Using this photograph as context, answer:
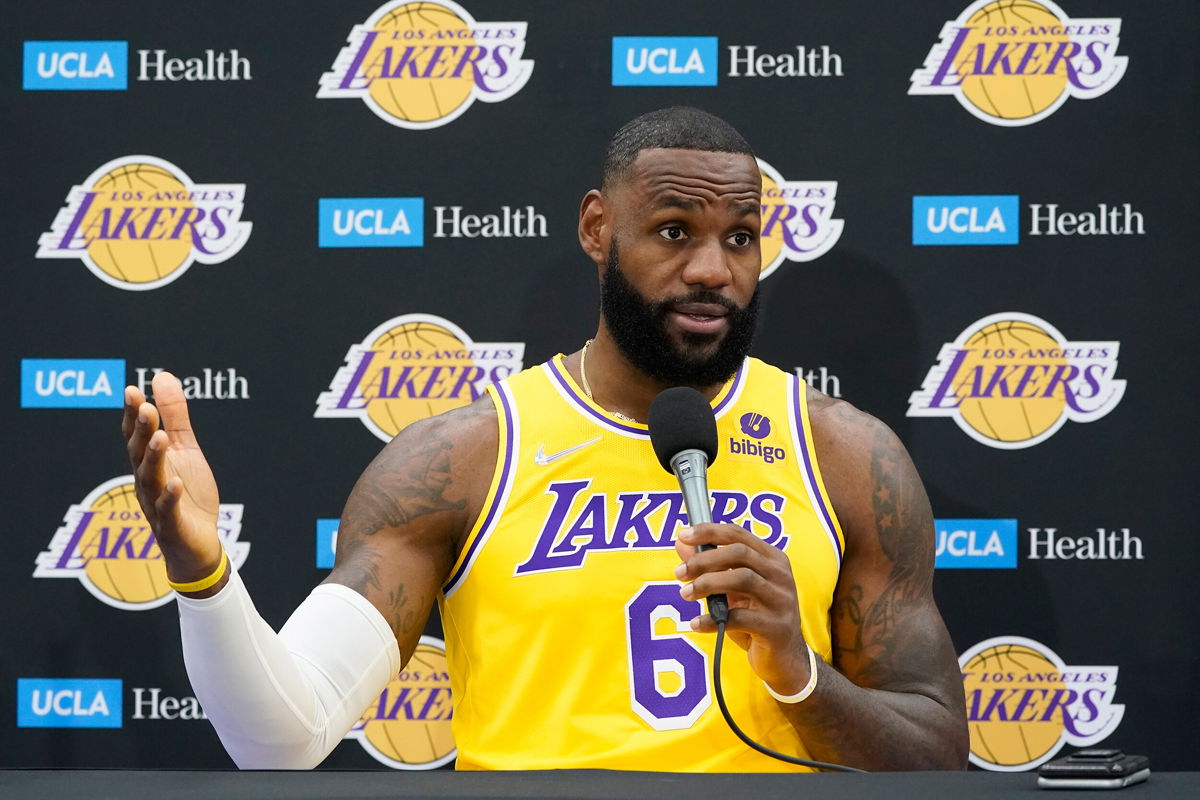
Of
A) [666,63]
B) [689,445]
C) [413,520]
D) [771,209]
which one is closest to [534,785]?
[689,445]

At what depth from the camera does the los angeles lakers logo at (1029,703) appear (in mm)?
2246

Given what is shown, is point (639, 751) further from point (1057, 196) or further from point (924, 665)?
point (1057, 196)

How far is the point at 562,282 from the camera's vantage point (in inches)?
89.7

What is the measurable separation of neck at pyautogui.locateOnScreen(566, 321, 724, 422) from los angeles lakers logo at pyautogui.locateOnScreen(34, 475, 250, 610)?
2.60 feet

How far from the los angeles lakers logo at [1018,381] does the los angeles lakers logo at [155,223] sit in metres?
1.27

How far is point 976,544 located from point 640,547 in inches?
31.0

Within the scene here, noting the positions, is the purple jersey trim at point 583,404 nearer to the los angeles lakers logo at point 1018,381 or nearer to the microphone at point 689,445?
the microphone at point 689,445

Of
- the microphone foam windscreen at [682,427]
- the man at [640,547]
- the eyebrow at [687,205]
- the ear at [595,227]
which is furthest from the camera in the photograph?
the ear at [595,227]

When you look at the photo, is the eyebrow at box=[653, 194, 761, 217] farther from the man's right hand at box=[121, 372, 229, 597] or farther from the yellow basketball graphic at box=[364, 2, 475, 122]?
the man's right hand at box=[121, 372, 229, 597]

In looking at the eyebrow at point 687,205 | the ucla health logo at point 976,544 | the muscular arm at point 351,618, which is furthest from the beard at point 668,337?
the ucla health logo at point 976,544

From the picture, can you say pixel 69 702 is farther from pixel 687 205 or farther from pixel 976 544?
pixel 976 544

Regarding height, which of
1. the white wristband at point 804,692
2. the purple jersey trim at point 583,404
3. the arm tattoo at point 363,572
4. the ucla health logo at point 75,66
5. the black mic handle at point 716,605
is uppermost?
the ucla health logo at point 75,66

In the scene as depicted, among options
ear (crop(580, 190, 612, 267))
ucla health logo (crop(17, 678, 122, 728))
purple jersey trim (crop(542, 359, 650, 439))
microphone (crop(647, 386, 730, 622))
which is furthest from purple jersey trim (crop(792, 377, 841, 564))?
ucla health logo (crop(17, 678, 122, 728))

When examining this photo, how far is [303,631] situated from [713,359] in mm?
677
